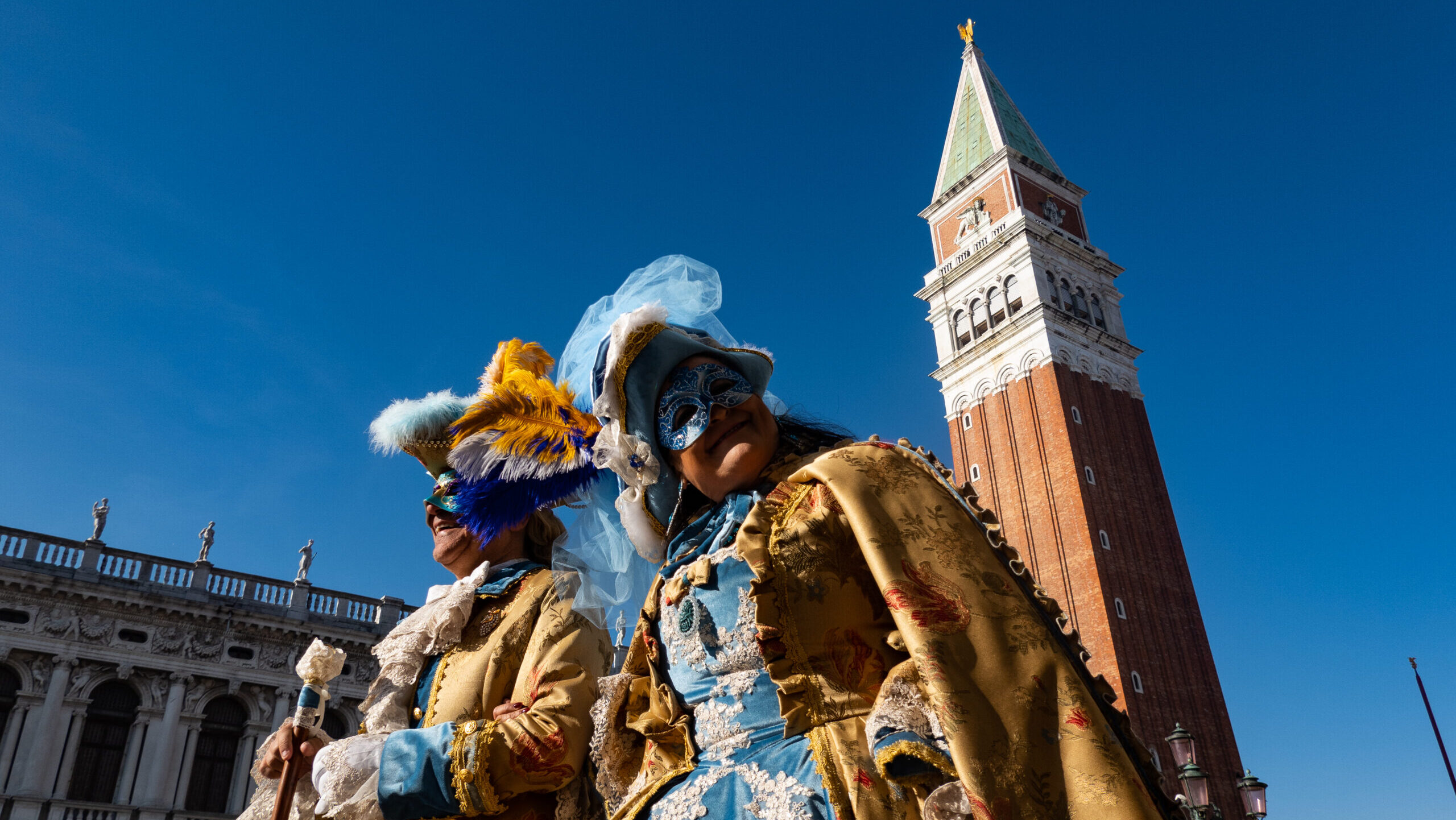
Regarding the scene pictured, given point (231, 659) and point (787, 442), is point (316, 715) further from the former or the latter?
point (231, 659)

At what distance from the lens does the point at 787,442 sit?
2.32m

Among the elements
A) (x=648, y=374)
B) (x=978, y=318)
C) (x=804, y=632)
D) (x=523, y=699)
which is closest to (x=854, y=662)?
(x=804, y=632)

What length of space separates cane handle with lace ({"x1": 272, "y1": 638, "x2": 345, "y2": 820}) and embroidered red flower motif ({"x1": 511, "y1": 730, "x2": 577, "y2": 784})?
0.64 metres

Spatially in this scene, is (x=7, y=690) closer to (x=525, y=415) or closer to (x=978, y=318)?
(x=525, y=415)

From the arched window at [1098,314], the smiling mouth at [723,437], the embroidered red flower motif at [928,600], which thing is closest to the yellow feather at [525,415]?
the smiling mouth at [723,437]

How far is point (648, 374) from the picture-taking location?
92.4 inches

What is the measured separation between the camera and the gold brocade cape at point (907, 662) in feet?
4.62

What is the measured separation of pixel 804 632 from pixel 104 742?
60.9 ft

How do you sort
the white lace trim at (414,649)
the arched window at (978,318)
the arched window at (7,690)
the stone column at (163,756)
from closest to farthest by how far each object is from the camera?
the white lace trim at (414,649)
the arched window at (7,690)
the stone column at (163,756)
the arched window at (978,318)

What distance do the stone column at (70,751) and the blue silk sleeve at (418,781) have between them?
1689 centimetres

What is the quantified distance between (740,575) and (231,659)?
18378 mm

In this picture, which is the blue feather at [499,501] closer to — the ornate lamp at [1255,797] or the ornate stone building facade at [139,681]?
the ornate lamp at [1255,797]

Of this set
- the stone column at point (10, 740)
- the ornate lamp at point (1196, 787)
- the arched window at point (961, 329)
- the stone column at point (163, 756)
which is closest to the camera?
the ornate lamp at point (1196, 787)

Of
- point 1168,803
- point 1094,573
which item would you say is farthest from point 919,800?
point 1094,573
